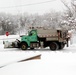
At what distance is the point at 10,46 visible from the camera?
25.5 metres

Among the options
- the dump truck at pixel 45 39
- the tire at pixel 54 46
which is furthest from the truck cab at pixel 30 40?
the tire at pixel 54 46

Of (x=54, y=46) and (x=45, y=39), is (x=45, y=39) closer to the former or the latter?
(x=45, y=39)

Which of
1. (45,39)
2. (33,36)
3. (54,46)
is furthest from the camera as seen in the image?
(33,36)

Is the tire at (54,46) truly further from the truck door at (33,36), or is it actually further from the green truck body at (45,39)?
the truck door at (33,36)

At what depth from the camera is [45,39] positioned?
24.5m

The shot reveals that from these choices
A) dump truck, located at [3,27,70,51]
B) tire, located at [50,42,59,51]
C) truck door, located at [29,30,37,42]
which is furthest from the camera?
truck door, located at [29,30,37,42]

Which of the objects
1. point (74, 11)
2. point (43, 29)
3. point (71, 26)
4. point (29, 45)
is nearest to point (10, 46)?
point (29, 45)

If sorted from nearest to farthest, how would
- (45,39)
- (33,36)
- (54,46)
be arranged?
(54,46)
(45,39)
(33,36)

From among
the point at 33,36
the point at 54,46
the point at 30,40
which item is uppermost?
the point at 33,36

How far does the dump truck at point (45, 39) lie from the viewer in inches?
946

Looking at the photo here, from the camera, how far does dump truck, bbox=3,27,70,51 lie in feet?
78.8

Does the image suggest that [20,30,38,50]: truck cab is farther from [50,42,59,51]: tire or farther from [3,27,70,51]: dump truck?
[50,42,59,51]: tire

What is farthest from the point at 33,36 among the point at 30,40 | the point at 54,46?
the point at 54,46

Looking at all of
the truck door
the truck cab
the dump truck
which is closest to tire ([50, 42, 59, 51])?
the dump truck
